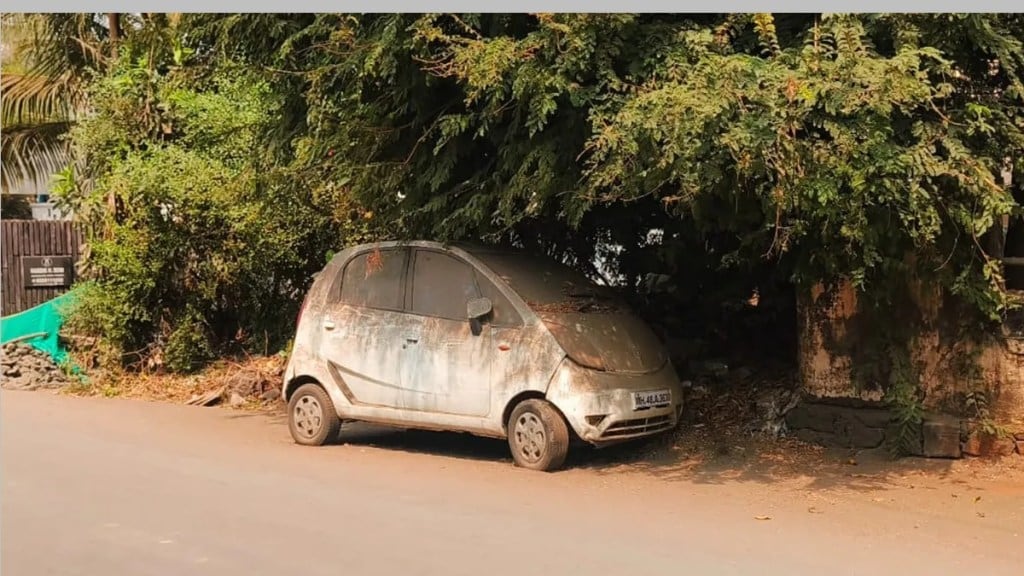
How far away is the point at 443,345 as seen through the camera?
8203 millimetres

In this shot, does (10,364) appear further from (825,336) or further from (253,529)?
(825,336)

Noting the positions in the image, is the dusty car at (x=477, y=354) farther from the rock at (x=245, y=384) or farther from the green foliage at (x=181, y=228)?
the green foliage at (x=181, y=228)

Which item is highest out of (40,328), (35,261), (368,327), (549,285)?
(35,261)

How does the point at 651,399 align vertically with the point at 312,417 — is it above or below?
above

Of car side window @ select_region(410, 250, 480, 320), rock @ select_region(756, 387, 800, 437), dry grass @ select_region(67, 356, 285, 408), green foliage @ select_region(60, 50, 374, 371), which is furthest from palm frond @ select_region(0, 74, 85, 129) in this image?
rock @ select_region(756, 387, 800, 437)

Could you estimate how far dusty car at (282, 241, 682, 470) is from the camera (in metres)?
7.70

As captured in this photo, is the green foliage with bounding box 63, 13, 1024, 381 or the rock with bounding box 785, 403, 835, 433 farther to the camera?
the rock with bounding box 785, 403, 835, 433

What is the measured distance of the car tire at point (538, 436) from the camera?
7.62 metres

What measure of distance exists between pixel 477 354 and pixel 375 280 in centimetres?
131

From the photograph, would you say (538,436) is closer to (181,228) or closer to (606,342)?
(606,342)

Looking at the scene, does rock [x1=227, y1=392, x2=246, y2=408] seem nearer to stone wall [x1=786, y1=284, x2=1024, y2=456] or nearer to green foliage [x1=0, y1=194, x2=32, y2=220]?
stone wall [x1=786, y1=284, x2=1024, y2=456]

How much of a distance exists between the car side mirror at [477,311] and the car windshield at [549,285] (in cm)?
26

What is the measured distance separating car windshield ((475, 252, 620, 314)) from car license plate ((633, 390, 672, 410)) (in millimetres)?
843

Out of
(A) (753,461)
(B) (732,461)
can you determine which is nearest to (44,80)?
(B) (732,461)
